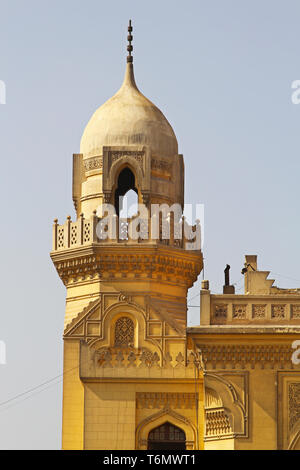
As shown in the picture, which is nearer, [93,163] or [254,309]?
[254,309]

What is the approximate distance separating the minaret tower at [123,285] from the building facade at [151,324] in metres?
0.03

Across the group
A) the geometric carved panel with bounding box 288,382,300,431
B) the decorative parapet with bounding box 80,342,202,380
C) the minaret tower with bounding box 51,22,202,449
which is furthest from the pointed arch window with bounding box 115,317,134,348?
the geometric carved panel with bounding box 288,382,300,431

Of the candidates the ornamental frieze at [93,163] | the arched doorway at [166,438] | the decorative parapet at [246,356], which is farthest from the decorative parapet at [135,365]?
the ornamental frieze at [93,163]

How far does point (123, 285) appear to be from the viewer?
43.7 metres

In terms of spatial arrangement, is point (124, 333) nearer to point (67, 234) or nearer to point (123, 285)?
point (123, 285)

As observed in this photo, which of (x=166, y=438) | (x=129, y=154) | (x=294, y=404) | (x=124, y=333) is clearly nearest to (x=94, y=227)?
A: (x=129, y=154)

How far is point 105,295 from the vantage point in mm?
43531

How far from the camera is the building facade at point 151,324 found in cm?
4059

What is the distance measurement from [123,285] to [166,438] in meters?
3.90

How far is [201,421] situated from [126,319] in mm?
3127

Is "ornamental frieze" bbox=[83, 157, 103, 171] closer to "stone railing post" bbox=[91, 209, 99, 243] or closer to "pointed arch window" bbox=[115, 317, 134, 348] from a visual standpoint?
"stone railing post" bbox=[91, 209, 99, 243]
